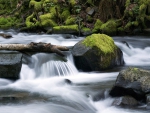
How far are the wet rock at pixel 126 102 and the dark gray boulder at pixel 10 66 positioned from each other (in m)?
2.86

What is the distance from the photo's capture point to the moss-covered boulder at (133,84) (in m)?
5.26

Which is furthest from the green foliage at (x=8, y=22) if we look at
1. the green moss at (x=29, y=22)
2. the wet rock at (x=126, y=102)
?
the wet rock at (x=126, y=102)

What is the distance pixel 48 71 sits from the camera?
300 inches

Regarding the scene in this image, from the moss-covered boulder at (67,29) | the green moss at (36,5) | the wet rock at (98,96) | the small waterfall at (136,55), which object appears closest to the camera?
the wet rock at (98,96)

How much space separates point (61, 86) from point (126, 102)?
1.98 m

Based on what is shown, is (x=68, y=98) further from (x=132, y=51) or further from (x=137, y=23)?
(x=137, y=23)

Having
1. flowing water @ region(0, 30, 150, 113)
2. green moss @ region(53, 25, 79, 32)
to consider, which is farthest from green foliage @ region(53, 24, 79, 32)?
flowing water @ region(0, 30, 150, 113)

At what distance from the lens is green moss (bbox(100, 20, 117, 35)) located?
1296 centimetres

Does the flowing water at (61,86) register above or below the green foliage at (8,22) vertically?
below

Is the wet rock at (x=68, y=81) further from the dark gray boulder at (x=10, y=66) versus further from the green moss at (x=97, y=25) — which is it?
the green moss at (x=97, y=25)

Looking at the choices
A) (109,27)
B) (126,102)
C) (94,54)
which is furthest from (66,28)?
(126,102)

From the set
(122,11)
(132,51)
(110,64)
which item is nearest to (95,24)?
(122,11)

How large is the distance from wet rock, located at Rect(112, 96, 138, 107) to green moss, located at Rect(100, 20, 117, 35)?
790cm

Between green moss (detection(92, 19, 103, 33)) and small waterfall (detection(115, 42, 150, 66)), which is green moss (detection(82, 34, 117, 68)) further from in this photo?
green moss (detection(92, 19, 103, 33))
